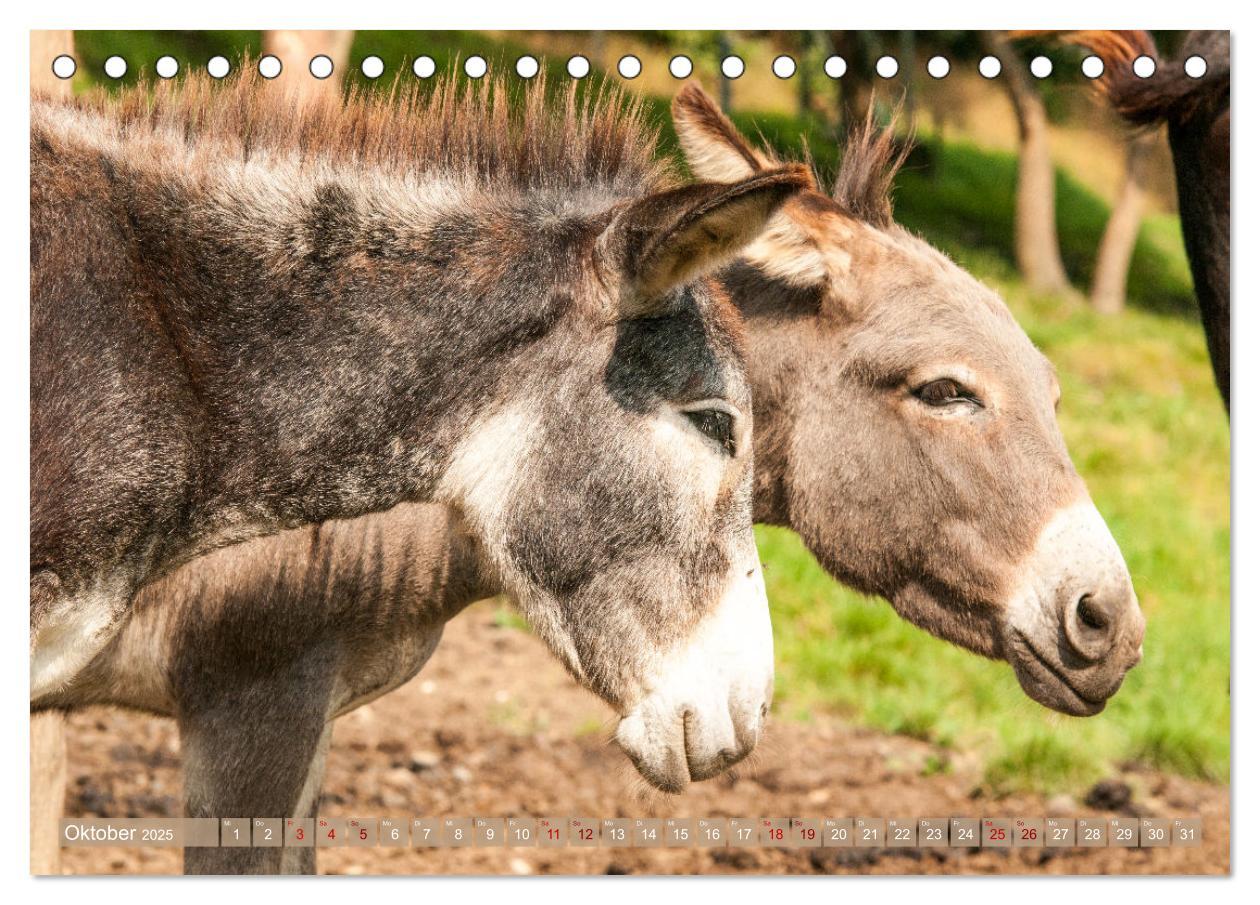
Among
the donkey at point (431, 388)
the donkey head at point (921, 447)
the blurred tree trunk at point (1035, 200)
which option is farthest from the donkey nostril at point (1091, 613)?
the blurred tree trunk at point (1035, 200)

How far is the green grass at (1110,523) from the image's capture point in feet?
16.4

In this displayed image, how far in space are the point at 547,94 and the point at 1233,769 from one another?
6.97 feet

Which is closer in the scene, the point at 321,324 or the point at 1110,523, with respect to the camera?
the point at 321,324

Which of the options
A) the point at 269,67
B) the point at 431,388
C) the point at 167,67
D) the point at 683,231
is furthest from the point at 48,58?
the point at 683,231

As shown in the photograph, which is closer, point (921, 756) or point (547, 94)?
point (547, 94)

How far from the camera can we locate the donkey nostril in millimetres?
2799

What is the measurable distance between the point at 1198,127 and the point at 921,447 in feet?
4.15

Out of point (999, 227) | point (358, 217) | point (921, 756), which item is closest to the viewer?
point (358, 217)

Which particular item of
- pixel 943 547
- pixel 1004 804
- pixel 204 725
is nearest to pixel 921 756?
pixel 1004 804

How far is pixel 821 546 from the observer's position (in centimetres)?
309

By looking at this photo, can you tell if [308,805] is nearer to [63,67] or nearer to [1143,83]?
[63,67]

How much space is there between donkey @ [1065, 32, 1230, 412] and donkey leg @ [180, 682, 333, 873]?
2473mm
